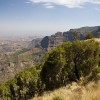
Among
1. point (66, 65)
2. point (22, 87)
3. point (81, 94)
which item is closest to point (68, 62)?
point (66, 65)

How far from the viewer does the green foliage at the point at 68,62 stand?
3400 cm

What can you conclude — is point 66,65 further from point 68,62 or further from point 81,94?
point 81,94

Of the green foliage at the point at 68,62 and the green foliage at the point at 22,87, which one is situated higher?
the green foliage at the point at 68,62

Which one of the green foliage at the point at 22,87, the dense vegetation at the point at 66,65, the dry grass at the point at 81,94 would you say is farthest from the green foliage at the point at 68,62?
the dry grass at the point at 81,94

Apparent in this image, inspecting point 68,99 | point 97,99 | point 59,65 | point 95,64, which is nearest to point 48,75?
point 59,65

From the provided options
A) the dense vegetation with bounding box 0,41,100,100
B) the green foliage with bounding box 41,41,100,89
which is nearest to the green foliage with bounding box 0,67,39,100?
the dense vegetation with bounding box 0,41,100,100

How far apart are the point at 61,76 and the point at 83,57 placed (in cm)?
460

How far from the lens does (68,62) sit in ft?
122

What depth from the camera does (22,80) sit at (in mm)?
46875

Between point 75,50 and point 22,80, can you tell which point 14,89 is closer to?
point 22,80

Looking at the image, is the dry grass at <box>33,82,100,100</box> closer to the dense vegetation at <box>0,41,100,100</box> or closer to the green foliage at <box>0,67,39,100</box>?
the dense vegetation at <box>0,41,100,100</box>

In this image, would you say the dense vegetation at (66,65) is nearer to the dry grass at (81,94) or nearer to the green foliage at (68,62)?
the green foliage at (68,62)

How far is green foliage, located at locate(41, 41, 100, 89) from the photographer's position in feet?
112

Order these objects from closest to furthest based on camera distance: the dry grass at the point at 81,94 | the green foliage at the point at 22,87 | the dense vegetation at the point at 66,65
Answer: the dry grass at the point at 81,94
the dense vegetation at the point at 66,65
the green foliage at the point at 22,87
